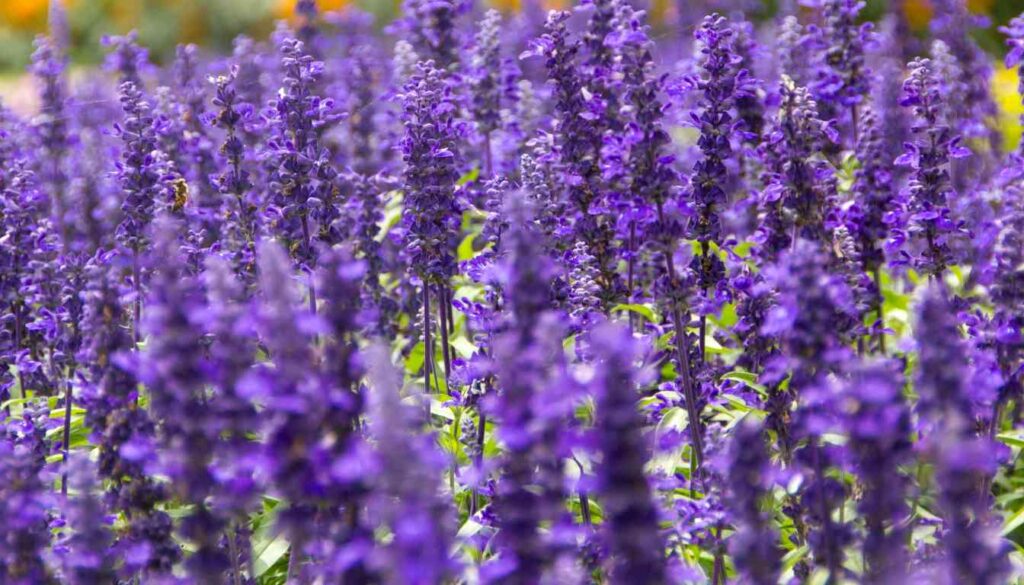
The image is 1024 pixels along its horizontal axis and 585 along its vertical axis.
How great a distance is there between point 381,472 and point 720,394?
379cm

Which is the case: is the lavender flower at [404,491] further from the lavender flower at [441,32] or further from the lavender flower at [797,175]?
the lavender flower at [441,32]

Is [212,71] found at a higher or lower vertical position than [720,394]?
higher

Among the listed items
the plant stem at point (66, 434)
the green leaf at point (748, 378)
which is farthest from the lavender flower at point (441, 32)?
the plant stem at point (66, 434)

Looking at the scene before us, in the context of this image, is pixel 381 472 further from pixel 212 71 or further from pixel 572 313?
pixel 212 71

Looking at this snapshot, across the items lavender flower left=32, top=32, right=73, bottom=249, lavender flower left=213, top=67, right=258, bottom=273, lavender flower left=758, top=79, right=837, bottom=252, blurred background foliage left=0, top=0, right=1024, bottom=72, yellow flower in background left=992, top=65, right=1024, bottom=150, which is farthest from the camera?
blurred background foliage left=0, top=0, right=1024, bottom=72

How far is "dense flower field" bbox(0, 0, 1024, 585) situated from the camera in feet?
12.6

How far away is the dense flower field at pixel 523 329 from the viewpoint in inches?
151

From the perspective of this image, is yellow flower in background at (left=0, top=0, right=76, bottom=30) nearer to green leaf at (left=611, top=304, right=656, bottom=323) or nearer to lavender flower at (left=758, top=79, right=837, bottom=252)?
green leaf at (left=611, top=304, right=656, bottom=323)

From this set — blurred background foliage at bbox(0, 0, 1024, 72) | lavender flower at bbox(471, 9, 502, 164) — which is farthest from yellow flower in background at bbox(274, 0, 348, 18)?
lavender flower at bbox(471, 9, 502, 164)

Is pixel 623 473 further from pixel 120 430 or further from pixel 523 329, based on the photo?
pixel 120 430

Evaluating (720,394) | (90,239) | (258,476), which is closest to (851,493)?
(720,394)

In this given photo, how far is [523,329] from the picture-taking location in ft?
13.0

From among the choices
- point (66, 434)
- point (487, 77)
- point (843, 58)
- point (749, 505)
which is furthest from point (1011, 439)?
point (66, 434)

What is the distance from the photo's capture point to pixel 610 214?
24.0 ft
